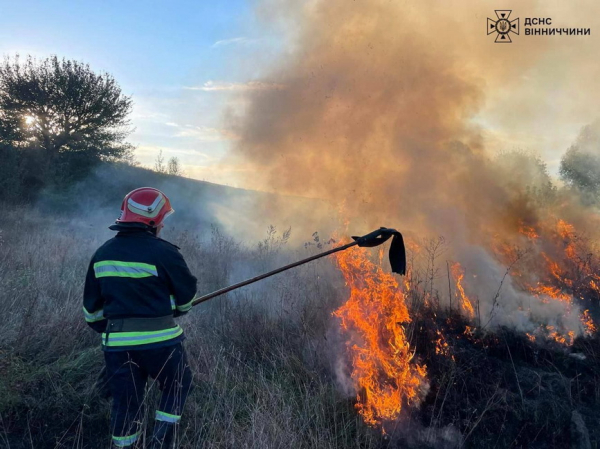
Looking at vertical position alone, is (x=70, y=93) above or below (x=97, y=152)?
above

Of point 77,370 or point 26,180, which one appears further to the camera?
point 26,180

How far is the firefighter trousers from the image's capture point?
122 inches

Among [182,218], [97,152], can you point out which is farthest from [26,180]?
[182,218]

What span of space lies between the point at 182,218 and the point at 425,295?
49.7 feet

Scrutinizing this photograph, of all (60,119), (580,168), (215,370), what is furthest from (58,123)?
(580,168)

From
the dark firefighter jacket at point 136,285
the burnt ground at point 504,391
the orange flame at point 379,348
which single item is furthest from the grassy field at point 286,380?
the dark firefighter jacket at point 136,285

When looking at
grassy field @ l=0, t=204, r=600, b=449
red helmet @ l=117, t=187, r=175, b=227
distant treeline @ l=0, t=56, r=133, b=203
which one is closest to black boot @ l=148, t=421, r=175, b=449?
grassy field @ l=0, t=204, r=600, b=449

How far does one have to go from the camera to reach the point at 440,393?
4.51m

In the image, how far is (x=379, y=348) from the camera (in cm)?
461

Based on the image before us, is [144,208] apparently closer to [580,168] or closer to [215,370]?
[215,370]

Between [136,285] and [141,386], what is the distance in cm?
94

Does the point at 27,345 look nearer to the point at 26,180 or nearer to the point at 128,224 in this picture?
the point at 128,224

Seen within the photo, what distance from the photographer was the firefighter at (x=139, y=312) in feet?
9.95

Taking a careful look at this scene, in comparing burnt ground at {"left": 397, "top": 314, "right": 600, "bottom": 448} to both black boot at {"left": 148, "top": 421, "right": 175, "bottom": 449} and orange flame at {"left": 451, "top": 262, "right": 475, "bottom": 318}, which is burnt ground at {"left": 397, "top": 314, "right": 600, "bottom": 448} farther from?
black boot at {"left": 148, "top": 421, "right": 175, "bottom": 449}
